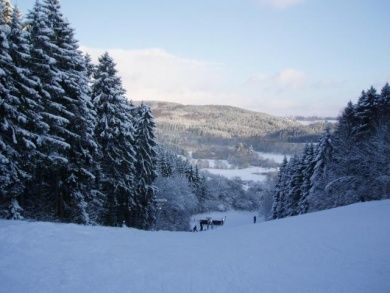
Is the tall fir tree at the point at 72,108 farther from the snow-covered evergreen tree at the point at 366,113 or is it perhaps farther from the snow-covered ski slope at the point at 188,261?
the snow-covered evergreen tree at the point at 366,113

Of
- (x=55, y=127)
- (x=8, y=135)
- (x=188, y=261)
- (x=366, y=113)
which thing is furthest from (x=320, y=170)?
(x=8, y=135)

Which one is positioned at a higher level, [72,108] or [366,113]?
[366,113]

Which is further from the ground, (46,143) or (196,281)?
(46,143)

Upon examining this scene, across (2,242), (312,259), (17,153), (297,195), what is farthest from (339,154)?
(2,242)

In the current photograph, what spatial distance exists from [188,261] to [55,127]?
1225cm

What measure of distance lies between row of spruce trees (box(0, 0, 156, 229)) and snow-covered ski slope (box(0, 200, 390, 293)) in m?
5.68

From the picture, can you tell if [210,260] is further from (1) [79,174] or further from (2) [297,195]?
(2) [297,195]

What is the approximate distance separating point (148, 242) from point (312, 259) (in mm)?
6576

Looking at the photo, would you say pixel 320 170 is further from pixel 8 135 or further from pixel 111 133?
pixel 8 135

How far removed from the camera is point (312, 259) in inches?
517

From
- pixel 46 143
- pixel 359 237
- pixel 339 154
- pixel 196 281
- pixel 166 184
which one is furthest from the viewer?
pixel 166 184

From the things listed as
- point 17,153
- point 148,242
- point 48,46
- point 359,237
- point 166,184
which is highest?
point 48,46

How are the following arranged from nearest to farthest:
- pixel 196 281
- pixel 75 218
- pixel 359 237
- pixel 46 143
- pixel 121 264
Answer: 1. pixel 196 281
2. pixel 121 264
3. pixel 359 237
4. pixel 46 143
5. pixel 75 218

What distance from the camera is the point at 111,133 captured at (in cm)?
2820
